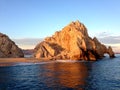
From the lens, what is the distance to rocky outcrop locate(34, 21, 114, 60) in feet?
447

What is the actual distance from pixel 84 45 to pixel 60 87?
3588 inches

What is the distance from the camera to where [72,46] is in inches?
5517

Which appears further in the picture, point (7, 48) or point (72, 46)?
point (7, 48)

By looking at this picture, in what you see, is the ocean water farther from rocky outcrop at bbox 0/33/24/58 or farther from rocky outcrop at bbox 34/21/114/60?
rocky outcrop at bbox 0/33/24/58

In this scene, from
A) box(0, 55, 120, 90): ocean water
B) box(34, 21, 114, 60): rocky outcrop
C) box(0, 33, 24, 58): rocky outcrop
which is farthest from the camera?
box(0, 33, 24, 58): rocky outcrop

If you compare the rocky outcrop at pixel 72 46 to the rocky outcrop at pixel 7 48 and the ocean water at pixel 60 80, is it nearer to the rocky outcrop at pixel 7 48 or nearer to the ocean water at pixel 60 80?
the rocky outcrop at pixel 7 48

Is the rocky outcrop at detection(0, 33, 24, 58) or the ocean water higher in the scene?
the rocky outcrop at detection(0, 33, 24, 58)

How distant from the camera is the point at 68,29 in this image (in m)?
160

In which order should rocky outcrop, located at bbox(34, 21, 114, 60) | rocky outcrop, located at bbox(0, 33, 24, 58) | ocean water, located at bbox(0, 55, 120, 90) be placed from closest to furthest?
ocean water, located at bbox(0, 55, 120, 90)
rocky outcrop, located at bbox(34, 21, 114, 60)
rocky outcrop, located at bbox(0, 33, 24, 58)

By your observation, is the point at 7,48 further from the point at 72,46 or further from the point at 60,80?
the point at 60,80

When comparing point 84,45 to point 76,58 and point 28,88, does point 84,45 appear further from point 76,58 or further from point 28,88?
point 28,88

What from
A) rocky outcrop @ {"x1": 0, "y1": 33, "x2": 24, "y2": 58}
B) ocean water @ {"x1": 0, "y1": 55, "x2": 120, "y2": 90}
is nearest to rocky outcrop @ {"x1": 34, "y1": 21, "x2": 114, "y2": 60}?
rocky outcrop @ {"x1": 0, "y1": 33, "x2": 24, "y2": 58}

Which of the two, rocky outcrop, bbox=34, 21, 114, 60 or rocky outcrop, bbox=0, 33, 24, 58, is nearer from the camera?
rocky outcrop, bbox=34, 21, 114, 60

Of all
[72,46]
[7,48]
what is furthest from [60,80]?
[7,48]
